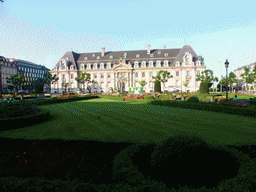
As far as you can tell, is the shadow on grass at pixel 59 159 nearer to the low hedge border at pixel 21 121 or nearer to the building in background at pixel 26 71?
the low hedge border at pixel 21 121

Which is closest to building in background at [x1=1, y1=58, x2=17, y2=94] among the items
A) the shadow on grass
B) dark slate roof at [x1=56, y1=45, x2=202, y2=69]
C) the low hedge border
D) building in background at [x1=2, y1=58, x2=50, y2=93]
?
building in background at [x1=2, y1=58, x2=50, y2=93]

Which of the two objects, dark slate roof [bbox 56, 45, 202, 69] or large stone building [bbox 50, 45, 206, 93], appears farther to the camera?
dark slate roof [bbox 56, 45, 202, 69]

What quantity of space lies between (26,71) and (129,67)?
57.0 m

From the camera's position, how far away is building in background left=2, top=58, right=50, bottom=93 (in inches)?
3091

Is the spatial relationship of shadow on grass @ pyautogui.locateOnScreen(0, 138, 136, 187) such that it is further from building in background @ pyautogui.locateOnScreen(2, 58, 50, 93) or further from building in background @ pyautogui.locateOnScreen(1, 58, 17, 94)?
building in background @ pyautogui.locateOnScreen(1, 58, 17, 94)

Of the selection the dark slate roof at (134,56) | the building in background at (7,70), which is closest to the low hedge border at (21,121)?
the dark slate roof at (134,56)

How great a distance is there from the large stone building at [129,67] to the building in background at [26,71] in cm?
1485

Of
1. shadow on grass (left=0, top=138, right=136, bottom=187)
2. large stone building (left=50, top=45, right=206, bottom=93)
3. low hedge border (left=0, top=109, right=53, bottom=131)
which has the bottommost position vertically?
shadow on grass (left=0, top=138, right=136, bottom=187)

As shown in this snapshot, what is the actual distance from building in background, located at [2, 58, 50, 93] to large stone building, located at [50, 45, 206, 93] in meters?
14.9

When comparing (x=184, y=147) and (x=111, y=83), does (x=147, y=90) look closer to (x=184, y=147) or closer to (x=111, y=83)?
(x=111, y=83)

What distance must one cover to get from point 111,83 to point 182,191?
65520mm

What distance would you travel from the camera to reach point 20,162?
5332mm

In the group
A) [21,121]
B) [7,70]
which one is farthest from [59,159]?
[7,70]

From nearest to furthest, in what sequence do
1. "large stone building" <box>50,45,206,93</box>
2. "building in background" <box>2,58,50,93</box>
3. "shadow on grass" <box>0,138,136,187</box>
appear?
"shadow on grass" <box>0,138,136,187</box>, "large stone building" <box>50,45,206,93</box>, "building in background" <box>2,58,50,93</box>
